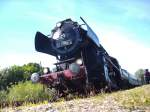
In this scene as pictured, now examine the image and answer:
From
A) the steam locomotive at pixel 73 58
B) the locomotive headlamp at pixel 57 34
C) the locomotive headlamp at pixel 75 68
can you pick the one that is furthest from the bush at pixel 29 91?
the locomotive headlamp at pixel 57 34

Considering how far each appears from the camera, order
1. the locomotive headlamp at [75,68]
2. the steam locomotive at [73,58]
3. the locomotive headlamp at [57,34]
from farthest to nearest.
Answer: the locomotive headlamp at [57,34] → the steam locomotive at [73,58] → the locomotive headlamp at [75,68]

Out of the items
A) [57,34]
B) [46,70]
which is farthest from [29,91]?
[57,34]

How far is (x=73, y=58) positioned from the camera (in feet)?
48.1

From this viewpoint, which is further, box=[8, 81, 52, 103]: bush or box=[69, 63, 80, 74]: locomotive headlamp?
box=[8, 81, 52, 103]: bush

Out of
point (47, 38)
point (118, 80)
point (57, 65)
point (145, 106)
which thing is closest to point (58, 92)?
point (57, 65)

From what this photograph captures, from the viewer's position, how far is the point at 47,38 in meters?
15.7

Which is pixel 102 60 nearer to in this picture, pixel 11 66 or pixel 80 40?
pixel 80 40

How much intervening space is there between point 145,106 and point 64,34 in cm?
844

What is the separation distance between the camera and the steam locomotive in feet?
45.3

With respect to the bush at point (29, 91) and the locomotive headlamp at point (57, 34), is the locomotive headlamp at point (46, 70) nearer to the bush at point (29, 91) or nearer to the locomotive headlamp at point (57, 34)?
the bush at point (29, 91)

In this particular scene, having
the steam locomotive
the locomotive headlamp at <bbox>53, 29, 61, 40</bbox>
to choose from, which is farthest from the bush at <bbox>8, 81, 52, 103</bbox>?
the locomotive headlamp at <bbox>53, 29, 61, 40</bbox>

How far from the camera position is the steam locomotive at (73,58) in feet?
45.3

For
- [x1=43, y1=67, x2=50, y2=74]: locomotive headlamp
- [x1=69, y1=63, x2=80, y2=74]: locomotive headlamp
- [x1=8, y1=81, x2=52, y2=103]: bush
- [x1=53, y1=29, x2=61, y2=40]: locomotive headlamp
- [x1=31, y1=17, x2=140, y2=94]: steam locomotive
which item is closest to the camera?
[x1=69, y1=63, x2=80, y2=74]: locomotive headlamp

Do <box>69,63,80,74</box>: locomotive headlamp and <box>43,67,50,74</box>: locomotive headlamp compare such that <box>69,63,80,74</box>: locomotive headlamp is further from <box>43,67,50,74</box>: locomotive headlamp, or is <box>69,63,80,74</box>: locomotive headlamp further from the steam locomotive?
<box>43,67,50,74</box>: locomotive headlamp
